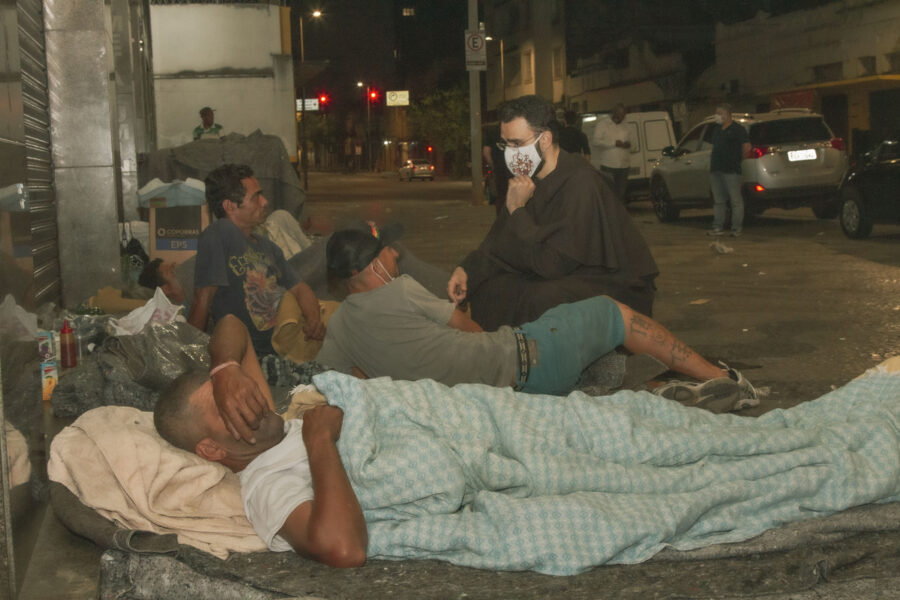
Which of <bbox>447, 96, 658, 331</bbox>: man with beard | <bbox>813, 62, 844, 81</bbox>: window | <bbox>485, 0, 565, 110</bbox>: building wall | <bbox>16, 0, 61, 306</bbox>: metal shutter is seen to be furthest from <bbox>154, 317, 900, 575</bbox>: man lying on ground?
<bbox>485, 0, 565, 110</bbox>: building wall

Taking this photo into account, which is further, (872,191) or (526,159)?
(872,191)

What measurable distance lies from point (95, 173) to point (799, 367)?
572 centimetres

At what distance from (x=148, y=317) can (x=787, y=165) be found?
1280cm

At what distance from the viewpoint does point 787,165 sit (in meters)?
17.1

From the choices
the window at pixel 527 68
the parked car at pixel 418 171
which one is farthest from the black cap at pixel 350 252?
the parked car at pixel 418 171

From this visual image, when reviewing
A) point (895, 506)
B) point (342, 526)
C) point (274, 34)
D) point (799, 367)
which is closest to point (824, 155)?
point (274, 34)

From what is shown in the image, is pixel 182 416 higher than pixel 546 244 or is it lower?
lower

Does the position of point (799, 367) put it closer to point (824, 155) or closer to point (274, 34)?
point (824, 155)

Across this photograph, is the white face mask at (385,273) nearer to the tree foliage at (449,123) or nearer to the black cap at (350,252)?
the black cap at (350,252)

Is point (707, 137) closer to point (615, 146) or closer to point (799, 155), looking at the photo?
point (615, 146)

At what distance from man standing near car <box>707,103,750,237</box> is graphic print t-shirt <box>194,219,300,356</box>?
10.3m

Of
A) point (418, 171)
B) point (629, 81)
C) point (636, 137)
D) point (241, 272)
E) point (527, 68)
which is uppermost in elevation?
point (527, 68)

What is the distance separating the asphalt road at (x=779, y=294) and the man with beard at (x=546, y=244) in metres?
1.08

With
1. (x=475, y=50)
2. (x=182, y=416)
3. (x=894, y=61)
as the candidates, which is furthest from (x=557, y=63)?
(x=182, y=416)
